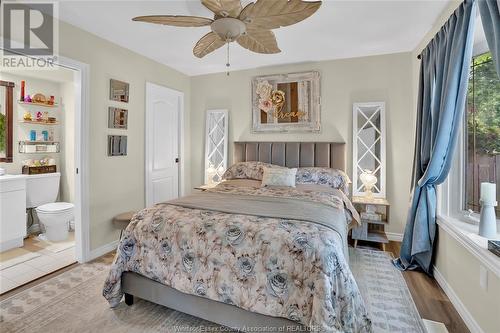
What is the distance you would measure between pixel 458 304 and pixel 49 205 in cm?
459

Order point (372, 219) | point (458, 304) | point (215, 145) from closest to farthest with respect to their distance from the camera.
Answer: point (458, 304), point (372, 219), point (215, 145)

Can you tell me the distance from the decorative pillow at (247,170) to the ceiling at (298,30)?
1.52 metres

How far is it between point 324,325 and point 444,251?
162 centimetres

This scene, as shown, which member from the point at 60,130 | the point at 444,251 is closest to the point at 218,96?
the point at 60,130

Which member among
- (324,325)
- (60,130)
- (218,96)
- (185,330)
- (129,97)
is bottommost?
(185,330)

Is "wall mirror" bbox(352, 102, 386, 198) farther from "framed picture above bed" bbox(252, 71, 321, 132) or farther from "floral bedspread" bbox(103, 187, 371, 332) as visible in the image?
"floral bedspread" bbox(103, 187, 371, 332)

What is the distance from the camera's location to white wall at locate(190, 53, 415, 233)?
3395 millimetres

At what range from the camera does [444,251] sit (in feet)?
7.48

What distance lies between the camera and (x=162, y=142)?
4035mm

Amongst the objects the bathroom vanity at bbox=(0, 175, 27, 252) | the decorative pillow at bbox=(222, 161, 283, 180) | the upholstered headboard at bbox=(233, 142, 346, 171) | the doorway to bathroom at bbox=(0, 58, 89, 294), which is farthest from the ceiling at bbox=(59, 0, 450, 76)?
the bathroom vanity at bbox=(0, 175, 27, 252)

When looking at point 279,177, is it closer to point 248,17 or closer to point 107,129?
point 248,17

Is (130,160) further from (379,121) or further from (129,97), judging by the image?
(379,121)

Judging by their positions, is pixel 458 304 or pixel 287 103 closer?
pixel 458 304

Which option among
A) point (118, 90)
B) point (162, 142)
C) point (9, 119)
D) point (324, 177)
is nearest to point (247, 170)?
point (324, 177)
